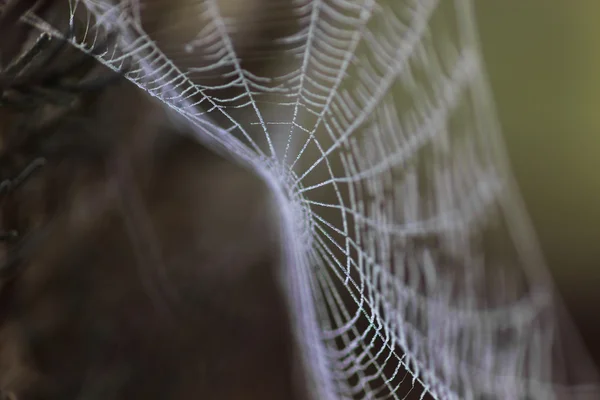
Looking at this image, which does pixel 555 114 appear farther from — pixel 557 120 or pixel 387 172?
pixel 387 172

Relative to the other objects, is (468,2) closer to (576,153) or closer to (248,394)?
(576,153)

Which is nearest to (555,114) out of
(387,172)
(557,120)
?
(557,120)

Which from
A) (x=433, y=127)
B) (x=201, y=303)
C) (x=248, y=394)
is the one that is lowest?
(x=248, y=394)

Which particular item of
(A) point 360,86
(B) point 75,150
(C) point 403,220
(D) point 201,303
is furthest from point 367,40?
(D) point 201,303
